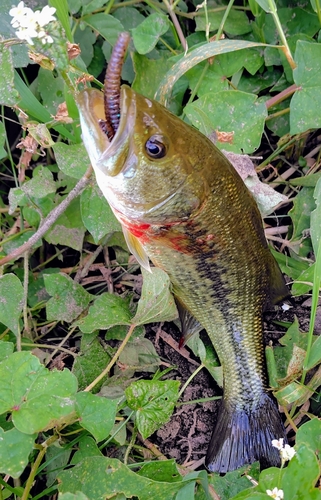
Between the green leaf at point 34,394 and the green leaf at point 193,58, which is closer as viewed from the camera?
the green leaf at point 34,394

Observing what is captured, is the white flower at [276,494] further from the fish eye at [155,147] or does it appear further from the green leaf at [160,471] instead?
the fish eye at [155,147]

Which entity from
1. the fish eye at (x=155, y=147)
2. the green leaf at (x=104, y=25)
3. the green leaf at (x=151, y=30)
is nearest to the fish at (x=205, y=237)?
the fish eye at (x=155, y=147)

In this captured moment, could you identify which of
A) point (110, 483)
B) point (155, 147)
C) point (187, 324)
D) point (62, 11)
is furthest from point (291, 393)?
point (62, 11)

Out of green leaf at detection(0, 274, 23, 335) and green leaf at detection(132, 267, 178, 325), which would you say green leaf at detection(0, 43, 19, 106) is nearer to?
green leaf at detection(0, 274, 23, 335)

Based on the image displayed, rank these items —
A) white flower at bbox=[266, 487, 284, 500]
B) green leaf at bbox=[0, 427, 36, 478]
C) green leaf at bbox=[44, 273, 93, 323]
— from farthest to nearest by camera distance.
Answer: green leaf at bbox=[44, 273, 93, 323], green leaf at bbox=[0, 427, 36, 478], white flower at bbox=[266, 487, 284, 500]

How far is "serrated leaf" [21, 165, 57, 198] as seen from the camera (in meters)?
2.09

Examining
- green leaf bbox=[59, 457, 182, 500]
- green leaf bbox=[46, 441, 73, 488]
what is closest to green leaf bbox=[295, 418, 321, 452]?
green leaf bbox=[59, 457, 182, 500]

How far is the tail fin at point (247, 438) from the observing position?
2154 millimetres

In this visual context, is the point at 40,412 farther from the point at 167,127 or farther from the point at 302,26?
the point at 302,26

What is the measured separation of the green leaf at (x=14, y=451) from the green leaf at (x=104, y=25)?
1.65 m

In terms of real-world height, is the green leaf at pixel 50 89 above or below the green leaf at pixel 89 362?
above

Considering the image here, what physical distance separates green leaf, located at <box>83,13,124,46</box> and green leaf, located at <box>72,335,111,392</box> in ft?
4.28

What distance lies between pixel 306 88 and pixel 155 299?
1.05 m

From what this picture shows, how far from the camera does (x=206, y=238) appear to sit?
193 cm
